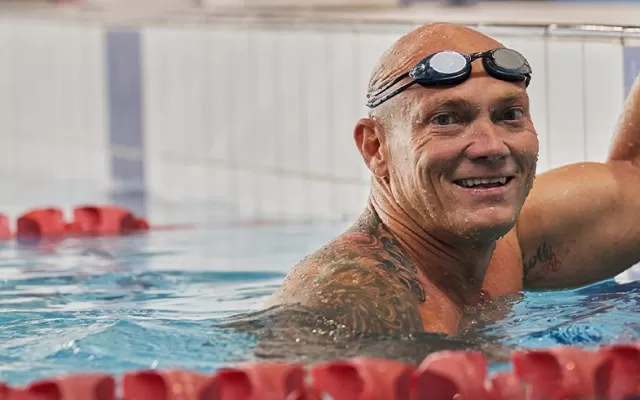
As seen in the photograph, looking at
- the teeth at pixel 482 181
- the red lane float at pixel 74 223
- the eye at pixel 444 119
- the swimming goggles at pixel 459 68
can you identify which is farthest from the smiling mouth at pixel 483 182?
the red lane float at pixel 74 223

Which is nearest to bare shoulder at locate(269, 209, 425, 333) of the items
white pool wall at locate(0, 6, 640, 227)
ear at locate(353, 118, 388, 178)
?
ear at locate(353, 118, 388, 178)

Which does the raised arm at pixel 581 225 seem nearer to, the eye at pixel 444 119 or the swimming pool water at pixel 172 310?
the swimming pool water at pixel 172 310

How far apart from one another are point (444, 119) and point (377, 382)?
0.96 metres

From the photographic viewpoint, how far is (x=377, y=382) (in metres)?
2.96

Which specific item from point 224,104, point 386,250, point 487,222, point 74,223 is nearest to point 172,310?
point 386,250

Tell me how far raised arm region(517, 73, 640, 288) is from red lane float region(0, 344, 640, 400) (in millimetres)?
1247

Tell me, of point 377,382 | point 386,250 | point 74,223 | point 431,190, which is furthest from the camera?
point 74,223

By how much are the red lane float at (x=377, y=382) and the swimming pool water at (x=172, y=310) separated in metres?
0.36

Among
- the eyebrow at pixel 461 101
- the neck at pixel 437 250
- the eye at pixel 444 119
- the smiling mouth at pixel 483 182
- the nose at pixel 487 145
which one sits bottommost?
the neck at pixel 437 250

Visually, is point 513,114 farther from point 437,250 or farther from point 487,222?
point 437,250

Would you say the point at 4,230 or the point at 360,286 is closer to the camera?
the point at 360,286

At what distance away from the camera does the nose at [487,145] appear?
358 centimetres

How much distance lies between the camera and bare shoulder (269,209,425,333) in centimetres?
353

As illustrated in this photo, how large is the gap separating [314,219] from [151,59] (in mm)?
2573
